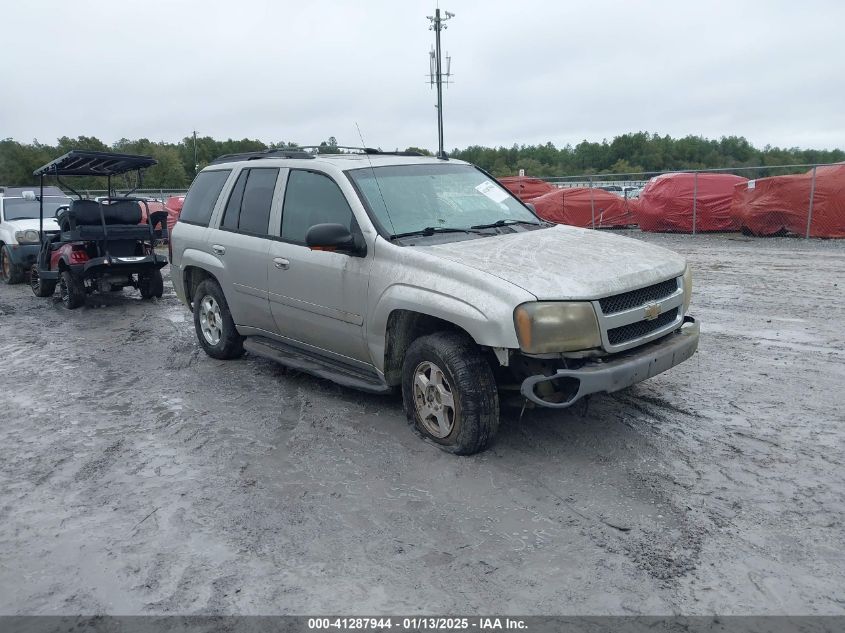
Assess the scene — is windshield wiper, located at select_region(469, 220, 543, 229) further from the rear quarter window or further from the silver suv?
the rear quarter window

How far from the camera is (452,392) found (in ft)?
14.6

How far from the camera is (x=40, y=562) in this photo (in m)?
3.47

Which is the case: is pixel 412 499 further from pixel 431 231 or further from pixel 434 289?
pixel 431 231

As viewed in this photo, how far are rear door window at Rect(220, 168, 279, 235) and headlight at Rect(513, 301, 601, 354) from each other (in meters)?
2.91

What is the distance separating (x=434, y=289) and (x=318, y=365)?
1571 millimetres

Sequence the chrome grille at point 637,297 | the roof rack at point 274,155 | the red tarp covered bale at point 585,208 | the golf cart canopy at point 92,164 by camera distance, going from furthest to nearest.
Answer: the red tarp covered bale at point 585,208
the golf cart canopy at point 92,164
the roof rack at point 274,155
the chrome grille at point 637,297

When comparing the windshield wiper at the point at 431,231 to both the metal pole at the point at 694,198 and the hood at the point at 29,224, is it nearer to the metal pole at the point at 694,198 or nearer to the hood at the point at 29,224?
the hood at the point at 29,224

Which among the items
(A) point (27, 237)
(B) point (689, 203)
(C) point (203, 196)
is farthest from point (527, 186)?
(C) point (203, 196)

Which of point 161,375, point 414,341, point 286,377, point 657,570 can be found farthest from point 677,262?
point 161,375

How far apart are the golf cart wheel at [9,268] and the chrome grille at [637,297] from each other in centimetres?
1345

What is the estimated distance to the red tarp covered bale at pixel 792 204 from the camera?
639 inches

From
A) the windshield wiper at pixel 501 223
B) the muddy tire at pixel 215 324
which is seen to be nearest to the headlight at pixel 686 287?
the windshield wiper at pixel 501 223

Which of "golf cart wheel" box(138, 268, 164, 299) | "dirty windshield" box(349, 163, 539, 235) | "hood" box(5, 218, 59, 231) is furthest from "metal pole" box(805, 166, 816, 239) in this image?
"hood" box(5, 218, 59, 231)

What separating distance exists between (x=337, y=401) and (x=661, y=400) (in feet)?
8.36
